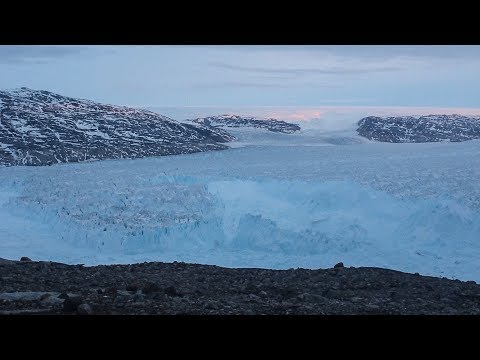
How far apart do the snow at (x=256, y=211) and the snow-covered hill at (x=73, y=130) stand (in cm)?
20

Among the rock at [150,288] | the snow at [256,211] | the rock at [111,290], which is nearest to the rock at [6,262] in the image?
the snow at [256,211]

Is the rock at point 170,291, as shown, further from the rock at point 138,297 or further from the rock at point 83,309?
the rock at point 83,309

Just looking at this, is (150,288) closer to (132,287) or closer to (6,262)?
(132,287)

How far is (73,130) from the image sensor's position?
26.5 feet

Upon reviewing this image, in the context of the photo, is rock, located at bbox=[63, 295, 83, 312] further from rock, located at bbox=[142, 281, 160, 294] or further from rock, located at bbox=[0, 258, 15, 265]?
rock, located at bbox=[0, 258, 15, 265]

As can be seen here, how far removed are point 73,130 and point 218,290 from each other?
423 cm

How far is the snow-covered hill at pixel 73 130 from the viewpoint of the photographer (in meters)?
7.58

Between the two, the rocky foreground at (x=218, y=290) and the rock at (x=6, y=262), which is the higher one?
the rocky foreground at (x=218, y=290)

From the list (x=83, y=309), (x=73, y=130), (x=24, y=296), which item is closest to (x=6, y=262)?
(x=24, y=296)

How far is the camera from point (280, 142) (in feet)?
31.0

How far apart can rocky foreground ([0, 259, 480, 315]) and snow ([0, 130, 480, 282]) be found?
0.78 metres

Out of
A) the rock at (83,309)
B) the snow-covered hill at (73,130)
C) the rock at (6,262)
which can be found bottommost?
the rock at (6,262)
